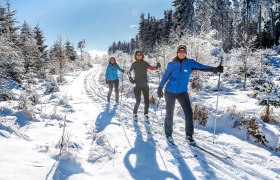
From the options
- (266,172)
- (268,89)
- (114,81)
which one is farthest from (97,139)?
(114,81)

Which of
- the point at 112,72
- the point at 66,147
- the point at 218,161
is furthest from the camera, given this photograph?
the point at 112,72

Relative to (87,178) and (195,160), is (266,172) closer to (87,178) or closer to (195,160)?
(195,160)

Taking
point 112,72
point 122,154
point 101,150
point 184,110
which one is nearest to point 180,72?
point 184,110

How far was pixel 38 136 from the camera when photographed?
5359 mm

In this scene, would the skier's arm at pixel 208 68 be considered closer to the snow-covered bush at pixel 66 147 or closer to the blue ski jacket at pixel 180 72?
the blue ski jacket at pixel 180 72

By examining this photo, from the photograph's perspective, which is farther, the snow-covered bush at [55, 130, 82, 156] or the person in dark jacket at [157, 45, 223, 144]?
the person in dark jacket at [157, 45, 223, 144]

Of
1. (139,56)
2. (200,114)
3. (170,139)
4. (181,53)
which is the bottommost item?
(170,139)

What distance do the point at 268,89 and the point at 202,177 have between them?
488cm

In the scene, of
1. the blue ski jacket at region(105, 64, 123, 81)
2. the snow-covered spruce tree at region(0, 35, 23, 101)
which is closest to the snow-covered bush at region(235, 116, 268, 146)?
the blue ski jacket at region(105, 64, 123, 81)

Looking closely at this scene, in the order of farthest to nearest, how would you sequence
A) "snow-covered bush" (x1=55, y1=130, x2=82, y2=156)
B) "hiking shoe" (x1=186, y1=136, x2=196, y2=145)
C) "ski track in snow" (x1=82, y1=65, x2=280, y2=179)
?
"hiking shoe" (x1=186, y1=136, x2=196, y2=145)
"snow-covered bush" (x1=55, y1=130, x2=82, y2=156)
"ski track in snow" (x1=82, y1=65, x2=280, y2=179)

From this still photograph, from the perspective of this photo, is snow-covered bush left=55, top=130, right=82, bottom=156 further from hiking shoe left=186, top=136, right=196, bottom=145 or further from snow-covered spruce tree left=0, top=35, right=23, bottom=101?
snow-covered spruce tree left=0, top=35, right=23, bottom=101

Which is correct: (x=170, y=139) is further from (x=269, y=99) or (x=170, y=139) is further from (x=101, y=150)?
(x=269, y=99)

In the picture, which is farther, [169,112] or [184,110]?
[169,112]

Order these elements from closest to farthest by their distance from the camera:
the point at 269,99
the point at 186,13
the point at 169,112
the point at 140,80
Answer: the point at 169,112 → the point at 269,99 → the point at 140,80 → the point at 186,13
